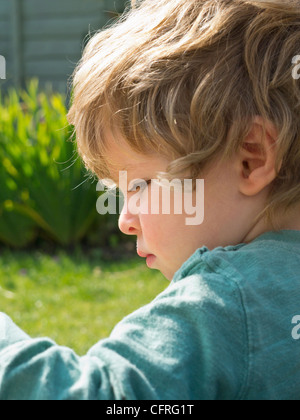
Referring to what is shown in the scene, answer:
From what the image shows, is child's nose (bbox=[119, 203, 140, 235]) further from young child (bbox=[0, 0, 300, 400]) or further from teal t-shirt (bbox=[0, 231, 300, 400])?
teal t-shirt (bbox=[0, 231, 300, 400])

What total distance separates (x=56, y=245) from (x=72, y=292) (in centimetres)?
107

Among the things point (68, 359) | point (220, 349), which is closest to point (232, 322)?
point (220, 349)

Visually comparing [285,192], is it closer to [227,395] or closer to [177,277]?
[177,277]

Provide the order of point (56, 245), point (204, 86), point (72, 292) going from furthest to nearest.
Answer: point (56, 245) < point (72, 292) < point (204, 86)

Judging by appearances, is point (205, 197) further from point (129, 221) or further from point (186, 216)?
point (129, 221)

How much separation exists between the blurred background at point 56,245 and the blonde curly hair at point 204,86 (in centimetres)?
227

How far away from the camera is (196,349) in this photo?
3.26 ft

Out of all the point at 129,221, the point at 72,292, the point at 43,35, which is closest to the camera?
the point at 129,221

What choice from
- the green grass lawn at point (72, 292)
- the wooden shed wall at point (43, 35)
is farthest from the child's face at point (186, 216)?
the wooden shed wall at point (43, 35)

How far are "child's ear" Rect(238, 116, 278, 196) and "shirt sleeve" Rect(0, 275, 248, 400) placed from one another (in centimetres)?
24

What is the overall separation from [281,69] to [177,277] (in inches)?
16.6

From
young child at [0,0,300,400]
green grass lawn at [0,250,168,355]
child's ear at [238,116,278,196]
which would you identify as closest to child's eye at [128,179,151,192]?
young child at [0,0,300,400]

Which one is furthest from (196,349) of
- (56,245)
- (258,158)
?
(56,245)

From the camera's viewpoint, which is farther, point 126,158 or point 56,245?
point 56,245
